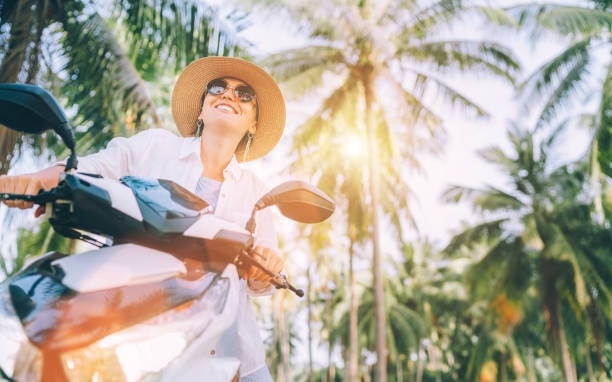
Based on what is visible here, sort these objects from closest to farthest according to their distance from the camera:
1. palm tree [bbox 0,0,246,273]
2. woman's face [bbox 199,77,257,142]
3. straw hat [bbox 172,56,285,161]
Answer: woman's face [bbox 199,77,257,142] < straw hat [bbox 172,56,285,161] < palm tree [bbox 0,0,246,273]

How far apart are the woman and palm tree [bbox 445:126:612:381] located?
52.2 feet

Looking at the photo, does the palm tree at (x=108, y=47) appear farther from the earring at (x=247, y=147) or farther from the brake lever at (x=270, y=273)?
the brake lever at (x=270, y=273)

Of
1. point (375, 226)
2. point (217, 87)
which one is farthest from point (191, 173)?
point (375, 226)

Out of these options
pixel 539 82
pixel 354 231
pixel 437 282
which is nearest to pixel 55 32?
pixel 539 82

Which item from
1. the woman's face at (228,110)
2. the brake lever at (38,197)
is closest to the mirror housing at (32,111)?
the brake lever at (38,197)

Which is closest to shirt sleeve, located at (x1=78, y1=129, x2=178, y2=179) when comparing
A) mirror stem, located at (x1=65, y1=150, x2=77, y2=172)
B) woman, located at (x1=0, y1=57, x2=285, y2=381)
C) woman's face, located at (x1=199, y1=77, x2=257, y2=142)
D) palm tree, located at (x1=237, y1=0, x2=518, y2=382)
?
woman, located at (x1=0, y1=57, x2=285, y2=381)

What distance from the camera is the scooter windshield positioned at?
1322mm

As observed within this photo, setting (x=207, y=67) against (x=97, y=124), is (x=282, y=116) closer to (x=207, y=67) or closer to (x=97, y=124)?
(x=207, y=67)

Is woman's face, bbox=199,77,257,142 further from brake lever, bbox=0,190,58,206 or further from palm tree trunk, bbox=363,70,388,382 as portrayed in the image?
palm tree trunk, bbox=363,70,388,382

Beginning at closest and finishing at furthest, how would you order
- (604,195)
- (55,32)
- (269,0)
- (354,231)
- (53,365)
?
1. (53,365)
2. (55,32)
3. (269,0)
4. (604,195)
5. (354,231)

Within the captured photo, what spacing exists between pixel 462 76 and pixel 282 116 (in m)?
10.2

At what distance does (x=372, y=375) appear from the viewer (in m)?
39.5

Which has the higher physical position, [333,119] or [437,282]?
[333,119]

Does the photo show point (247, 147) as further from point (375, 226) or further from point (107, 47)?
point (375, 226)
